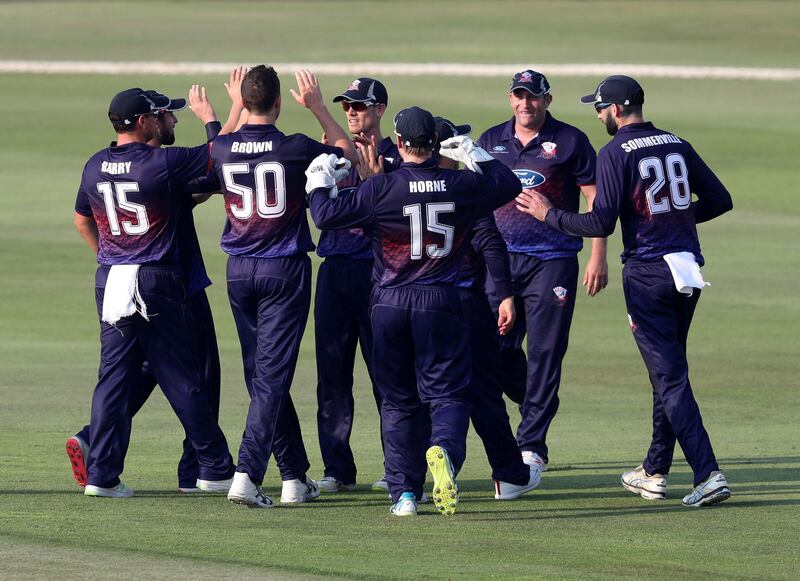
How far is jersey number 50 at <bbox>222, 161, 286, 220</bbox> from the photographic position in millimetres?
8914

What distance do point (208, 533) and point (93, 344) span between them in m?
7.87

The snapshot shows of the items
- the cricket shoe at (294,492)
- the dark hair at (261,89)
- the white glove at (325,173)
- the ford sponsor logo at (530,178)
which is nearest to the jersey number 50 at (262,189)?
the white glove at (325,173)

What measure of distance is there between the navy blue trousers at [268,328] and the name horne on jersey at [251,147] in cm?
62

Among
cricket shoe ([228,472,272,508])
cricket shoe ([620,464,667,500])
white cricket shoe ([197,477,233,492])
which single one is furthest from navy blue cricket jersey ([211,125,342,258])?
cricket shoe ([620,464,667,500])

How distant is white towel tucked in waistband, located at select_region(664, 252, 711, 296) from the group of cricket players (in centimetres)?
1

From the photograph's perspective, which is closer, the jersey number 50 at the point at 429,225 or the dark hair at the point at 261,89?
the jersey number 50 at the point at 429,225

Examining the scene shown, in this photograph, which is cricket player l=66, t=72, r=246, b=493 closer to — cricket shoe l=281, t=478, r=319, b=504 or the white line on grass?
cricket shoe l=281, t=478, r=319, b=504

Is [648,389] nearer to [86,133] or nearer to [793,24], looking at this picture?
[86,133]

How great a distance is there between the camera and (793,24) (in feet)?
171

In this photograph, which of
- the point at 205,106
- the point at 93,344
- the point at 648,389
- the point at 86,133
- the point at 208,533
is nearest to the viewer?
the point at 208,533

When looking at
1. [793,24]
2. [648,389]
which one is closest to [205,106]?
[648,389]

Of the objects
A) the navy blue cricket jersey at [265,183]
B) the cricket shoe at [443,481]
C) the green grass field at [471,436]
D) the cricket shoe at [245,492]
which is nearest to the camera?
the green grass field at [471,436]

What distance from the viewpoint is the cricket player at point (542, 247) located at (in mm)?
10227

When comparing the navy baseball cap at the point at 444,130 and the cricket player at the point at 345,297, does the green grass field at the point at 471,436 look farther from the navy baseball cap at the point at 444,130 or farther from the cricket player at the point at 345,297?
the navy baseball cap at the point at 444,130
